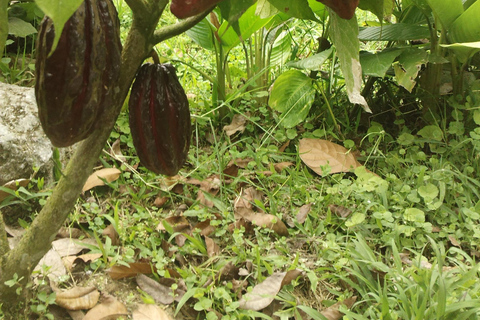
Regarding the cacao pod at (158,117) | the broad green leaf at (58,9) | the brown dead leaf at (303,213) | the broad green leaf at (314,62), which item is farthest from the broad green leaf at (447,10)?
the broad green leaf at (58,9)

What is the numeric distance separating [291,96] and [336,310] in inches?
39.4

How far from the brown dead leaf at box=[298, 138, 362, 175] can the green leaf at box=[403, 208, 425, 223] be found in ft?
1.07

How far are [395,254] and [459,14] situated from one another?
944 mm

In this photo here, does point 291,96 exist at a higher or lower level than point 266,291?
higher

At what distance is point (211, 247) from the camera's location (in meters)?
1.56

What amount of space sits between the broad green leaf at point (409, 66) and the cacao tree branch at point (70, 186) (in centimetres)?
120

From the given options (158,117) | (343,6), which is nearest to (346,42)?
(343,6)

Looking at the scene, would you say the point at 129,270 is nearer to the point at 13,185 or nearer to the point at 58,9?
the point at 13,185

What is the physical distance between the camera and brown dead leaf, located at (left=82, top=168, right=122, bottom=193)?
70.1 inches

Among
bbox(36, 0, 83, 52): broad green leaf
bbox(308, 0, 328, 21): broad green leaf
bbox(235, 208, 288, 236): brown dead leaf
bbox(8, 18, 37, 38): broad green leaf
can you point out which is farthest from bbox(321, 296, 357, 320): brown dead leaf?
bbox(8, 18, 37, 38): broad green leaf

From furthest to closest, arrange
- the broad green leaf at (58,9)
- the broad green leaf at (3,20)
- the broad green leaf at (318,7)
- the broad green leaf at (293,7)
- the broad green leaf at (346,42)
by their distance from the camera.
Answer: the broad green leaf at (318,7) → the broad green leaf at (293,7) → the broad green leaf at (346,42) → the broad green leaf at (3,20) → the broad green leaf at (58,9)

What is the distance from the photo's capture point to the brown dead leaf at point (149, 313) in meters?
1.32

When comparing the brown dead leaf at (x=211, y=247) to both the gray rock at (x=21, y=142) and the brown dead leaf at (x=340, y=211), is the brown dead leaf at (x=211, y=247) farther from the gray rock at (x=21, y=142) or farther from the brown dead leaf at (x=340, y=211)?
the gray rock at (x=21, y=142)

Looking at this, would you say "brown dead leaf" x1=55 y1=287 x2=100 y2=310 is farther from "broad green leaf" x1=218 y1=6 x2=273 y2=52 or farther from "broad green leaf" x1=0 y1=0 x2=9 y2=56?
"broad green leaf" x1=218 y1=6 x2=273 y2=52
